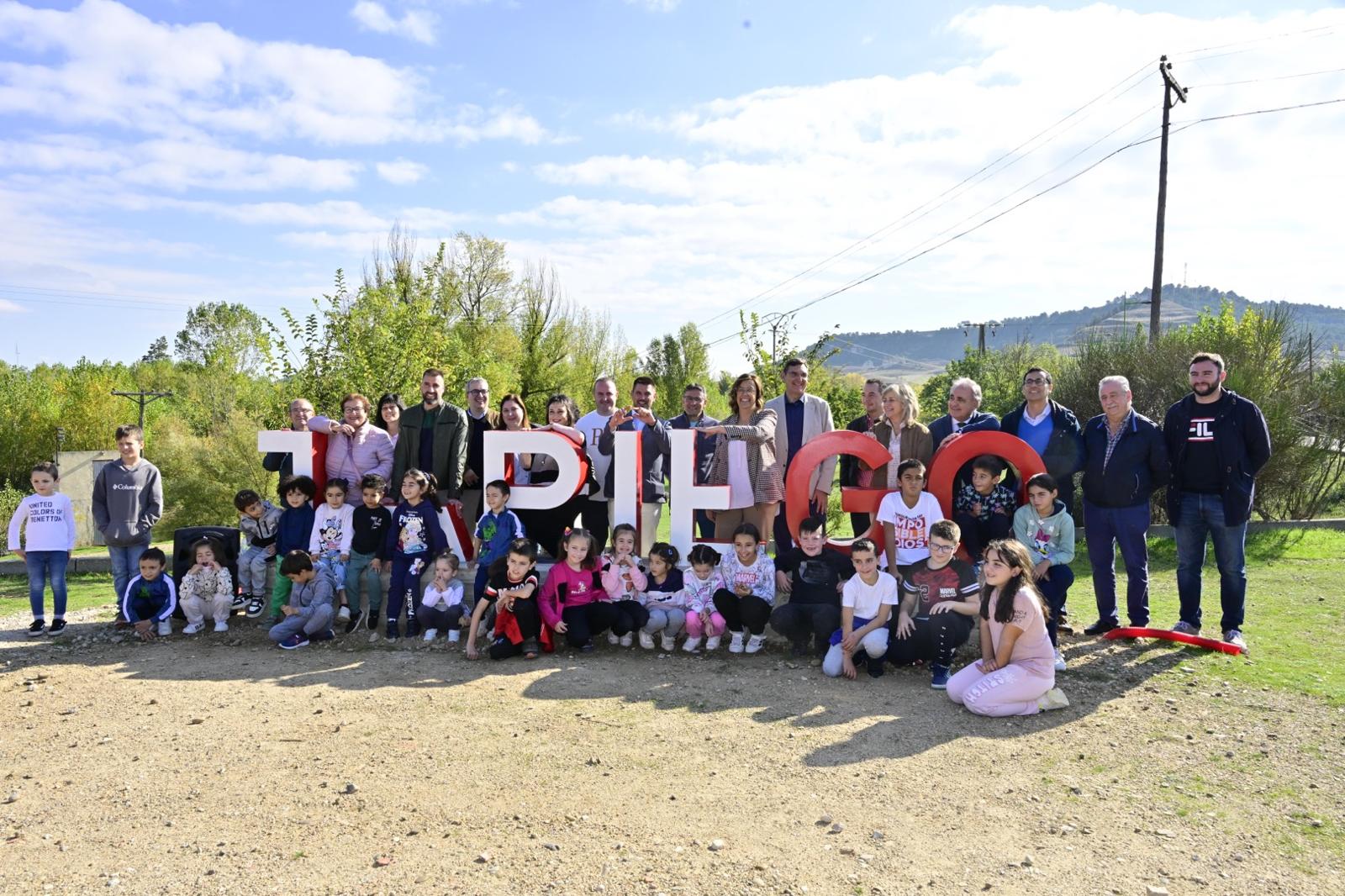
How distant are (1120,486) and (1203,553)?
833mm

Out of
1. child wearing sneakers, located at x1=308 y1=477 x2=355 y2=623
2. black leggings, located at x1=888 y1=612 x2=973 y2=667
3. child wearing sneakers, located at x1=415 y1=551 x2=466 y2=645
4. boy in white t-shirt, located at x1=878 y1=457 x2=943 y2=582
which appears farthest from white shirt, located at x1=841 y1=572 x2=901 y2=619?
child wearing sneakers, located at x1=308 y1=477 x2=355 y2=623

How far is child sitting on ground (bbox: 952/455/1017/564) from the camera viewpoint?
7098 mm

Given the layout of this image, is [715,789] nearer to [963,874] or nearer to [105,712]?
[963,874]

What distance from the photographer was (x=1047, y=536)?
6926mm

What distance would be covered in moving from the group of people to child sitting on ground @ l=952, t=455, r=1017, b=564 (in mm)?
16

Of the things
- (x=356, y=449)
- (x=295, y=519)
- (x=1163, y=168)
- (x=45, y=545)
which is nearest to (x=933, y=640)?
(x=356, y=449)

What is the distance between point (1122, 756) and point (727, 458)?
4.16 m

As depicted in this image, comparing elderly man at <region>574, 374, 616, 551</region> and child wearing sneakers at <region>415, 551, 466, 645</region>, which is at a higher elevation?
elderly man at <region>574, 374, 616, 551</region>

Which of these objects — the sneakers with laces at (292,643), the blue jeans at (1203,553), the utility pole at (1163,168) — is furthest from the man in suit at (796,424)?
the utility pole at (1163,168)

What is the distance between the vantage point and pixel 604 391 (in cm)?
861

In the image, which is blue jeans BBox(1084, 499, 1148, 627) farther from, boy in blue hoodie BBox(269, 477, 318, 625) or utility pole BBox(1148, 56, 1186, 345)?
utility pole BBox(1148, 56, 1186, 345)

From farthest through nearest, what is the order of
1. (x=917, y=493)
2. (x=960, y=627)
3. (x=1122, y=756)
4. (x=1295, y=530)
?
1. (x=1295, y=530)
2. (x=917, y=493)
3. (x=960, y=627)
4. (x=1122, y=756)

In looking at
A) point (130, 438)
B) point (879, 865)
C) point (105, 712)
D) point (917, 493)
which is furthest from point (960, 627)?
point (130, 438)

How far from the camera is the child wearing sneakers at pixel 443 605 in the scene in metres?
7.63
